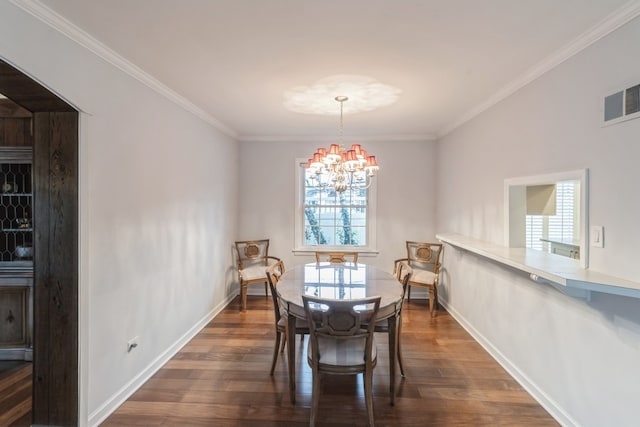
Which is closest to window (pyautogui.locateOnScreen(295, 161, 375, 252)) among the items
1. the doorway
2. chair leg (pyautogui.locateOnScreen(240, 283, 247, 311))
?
chair leg (pyautogui.locateOnScreen(240, 283, 247, 311))

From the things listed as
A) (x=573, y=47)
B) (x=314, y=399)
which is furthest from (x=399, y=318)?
(x=573, y=47)

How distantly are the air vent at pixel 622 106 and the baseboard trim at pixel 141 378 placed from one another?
12.4ft

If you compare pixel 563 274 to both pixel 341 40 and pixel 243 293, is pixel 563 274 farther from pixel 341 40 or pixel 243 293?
pixel 243 293

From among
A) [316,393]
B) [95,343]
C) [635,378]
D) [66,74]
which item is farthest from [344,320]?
[66,74]

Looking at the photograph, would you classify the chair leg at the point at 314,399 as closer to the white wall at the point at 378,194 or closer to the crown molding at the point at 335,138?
the white wall at the point at 378,194

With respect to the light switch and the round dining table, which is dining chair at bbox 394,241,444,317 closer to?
the round dining table

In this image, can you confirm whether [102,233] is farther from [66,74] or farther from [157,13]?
[157,13]

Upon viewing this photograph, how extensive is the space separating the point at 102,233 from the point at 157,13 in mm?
1476

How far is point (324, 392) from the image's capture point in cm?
256

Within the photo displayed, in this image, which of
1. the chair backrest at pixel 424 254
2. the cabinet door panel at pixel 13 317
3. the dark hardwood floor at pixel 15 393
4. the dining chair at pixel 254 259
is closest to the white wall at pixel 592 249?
the chair backrest at pixel 424 254

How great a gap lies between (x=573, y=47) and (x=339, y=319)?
2.39 meters

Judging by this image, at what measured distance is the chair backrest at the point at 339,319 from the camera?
2.03m

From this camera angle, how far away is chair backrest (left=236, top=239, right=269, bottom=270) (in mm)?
4918

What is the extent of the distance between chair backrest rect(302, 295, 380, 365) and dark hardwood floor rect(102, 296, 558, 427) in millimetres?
558
